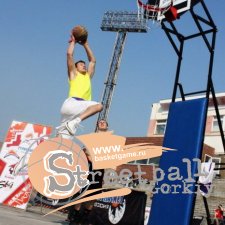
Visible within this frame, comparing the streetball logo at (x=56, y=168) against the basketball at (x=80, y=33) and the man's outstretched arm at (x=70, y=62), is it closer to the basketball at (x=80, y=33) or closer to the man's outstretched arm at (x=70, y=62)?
the man's outstretched arm at (x=70, y=62)

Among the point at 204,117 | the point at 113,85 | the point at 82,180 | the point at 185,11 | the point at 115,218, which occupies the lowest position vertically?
the point at 115,218

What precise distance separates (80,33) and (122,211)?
8.73 meters

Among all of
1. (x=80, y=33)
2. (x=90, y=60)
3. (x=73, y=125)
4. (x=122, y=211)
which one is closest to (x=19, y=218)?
(x=73, y=125)

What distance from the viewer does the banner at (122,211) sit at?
12414 millimetres

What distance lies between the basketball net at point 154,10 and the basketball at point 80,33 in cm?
314

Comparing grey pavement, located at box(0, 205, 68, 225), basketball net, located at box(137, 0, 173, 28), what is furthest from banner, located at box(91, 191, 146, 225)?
basketball net, located at box(137, 0, 173, 28)

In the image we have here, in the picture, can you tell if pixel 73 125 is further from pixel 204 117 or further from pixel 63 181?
pixel 204 117

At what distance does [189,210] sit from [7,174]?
864cm

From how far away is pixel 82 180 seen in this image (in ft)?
16.4

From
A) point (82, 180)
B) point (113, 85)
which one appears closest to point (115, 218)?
point (82, 180)

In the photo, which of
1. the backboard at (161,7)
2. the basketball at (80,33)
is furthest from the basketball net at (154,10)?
the basketball at (80,33)

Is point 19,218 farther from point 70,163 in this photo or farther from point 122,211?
point 122,211

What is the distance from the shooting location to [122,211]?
12.6 metres

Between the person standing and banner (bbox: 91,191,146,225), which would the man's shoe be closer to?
the person standing
